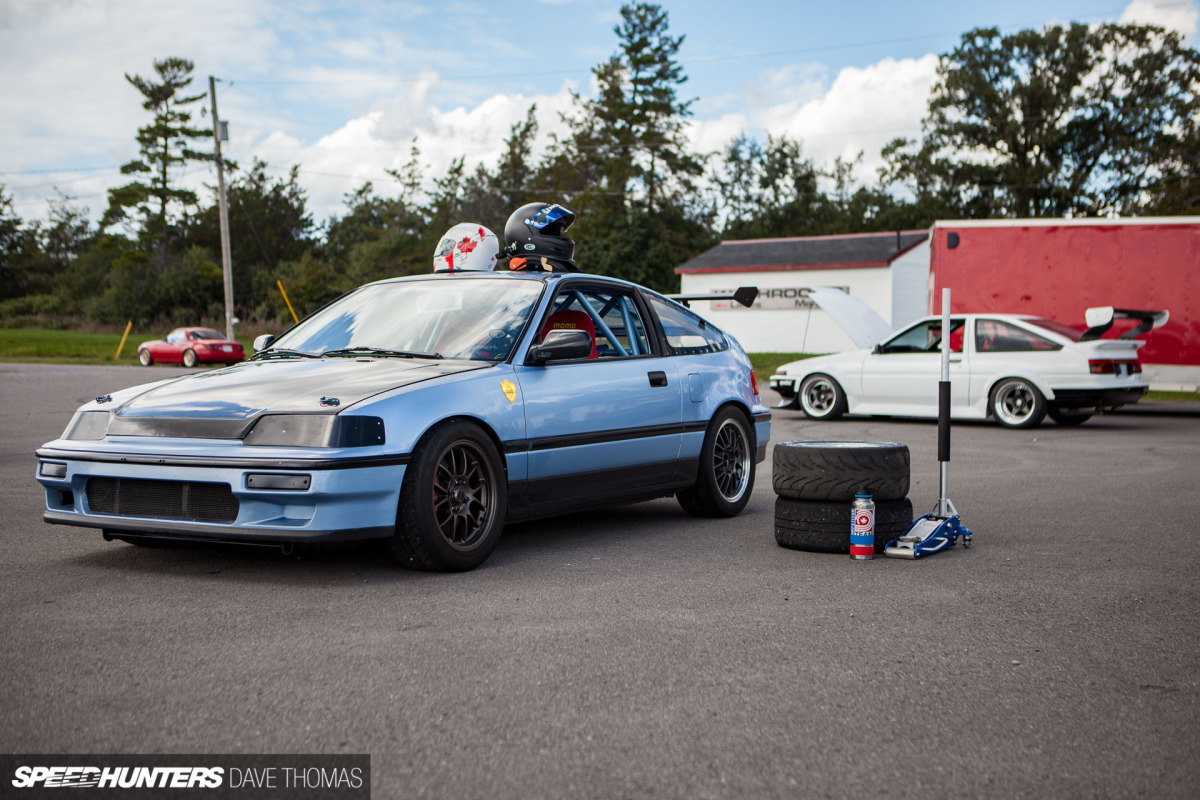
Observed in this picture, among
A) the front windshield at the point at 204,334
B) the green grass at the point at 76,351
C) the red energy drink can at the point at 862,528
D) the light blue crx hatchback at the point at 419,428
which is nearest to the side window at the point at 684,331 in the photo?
the light blue crx hatchback at the point at 419,428

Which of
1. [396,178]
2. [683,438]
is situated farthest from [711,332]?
[396,178]

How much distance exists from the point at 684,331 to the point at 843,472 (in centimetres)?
177

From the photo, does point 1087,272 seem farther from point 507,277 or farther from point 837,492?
point 507,277

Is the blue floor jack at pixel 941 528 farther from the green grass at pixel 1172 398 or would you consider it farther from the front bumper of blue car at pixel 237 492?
the green grass at pixel 1172 398

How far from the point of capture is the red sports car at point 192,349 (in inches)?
1382

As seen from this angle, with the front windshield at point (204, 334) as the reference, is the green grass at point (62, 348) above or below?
below

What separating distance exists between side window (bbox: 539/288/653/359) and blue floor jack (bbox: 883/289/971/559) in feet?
5.75

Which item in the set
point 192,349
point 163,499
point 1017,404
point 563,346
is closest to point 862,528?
point 563,346

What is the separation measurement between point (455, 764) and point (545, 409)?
301 centimetres

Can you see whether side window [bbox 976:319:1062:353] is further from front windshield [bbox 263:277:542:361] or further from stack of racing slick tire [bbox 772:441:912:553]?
front windshield [bbox 263:277:542:361]

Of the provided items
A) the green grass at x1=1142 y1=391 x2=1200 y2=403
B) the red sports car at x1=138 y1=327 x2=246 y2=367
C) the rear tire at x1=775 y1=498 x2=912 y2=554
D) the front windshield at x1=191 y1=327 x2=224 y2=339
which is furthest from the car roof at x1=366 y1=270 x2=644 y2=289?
the front windshield at x1=191 y1=327 x2=224 y2=339

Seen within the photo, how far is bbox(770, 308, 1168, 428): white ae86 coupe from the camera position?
13.7 metres

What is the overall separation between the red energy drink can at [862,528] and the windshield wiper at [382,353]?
2295mm

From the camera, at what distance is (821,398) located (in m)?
15.5
